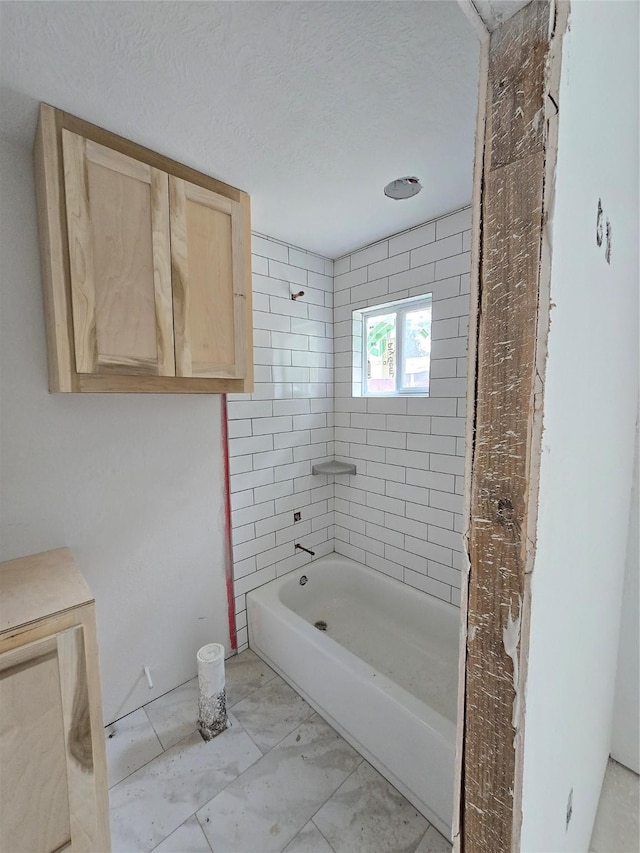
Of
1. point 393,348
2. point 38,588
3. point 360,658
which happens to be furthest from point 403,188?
point 360,658

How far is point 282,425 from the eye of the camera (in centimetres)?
217

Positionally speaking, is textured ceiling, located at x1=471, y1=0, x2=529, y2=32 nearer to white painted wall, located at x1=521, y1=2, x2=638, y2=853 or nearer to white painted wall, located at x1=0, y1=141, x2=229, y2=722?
white painted wall, located at x1=521, y1=2, x2=638, y2=853

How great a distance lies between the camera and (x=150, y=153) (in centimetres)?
125

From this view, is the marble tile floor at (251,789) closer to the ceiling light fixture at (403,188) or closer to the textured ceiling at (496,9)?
the textured ceiling at (496,9)

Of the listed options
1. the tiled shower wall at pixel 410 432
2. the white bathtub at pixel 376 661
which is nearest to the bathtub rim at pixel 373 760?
the white bathtub at pixel 376 661

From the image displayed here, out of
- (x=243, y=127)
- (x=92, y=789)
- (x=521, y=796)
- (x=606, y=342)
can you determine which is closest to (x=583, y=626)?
(x=521, y=796)

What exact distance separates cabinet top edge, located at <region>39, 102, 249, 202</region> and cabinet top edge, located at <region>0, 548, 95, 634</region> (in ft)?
4.64

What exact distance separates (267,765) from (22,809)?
0.84 metres

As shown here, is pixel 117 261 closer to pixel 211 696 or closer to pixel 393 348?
pixel 393 348

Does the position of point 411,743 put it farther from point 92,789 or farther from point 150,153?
point 150,153

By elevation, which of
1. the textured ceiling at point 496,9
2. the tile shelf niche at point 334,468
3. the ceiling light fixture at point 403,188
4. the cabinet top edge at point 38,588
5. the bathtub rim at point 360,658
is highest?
the ceiling light fixture at point 403,188

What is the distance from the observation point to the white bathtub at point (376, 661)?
122 cm

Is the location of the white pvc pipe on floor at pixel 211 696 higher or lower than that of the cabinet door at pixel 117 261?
lower

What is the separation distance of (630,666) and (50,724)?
1.62 m
